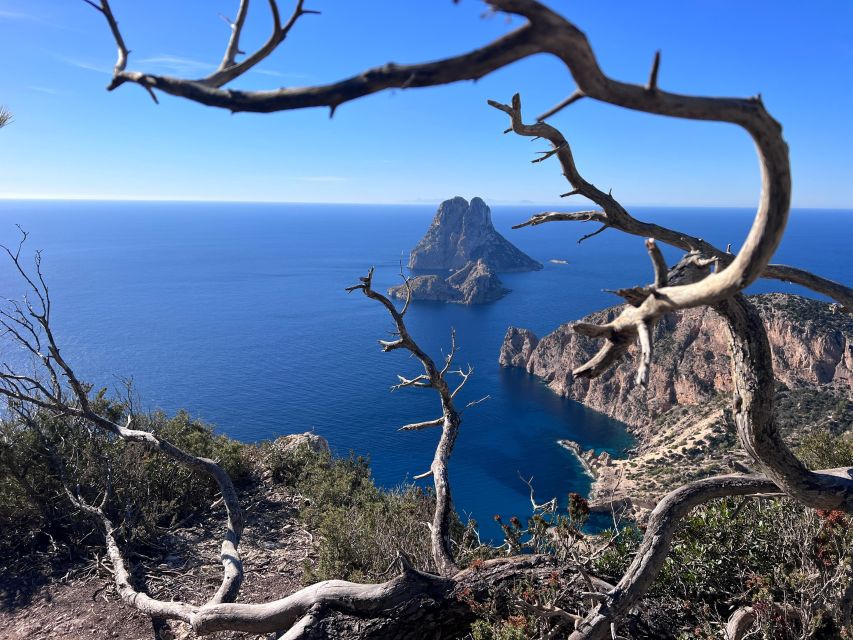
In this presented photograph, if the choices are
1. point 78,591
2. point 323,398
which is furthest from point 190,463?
point 323,398

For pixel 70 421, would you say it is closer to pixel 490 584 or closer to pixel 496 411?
pixel 490 584

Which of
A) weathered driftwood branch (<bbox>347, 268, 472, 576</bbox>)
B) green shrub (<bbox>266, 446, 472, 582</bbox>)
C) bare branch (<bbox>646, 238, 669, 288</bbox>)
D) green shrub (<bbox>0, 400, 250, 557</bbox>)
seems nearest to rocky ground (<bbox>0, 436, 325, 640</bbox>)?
green shrub (<bbox>0, 400, 250, 557</bbox>)

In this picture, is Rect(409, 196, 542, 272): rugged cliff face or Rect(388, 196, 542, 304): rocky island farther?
Rect(409, 196, 542, 272): rugged cliff face

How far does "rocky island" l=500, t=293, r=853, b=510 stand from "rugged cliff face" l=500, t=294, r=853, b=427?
10 centimetres

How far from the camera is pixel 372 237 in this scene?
18388 centimetres

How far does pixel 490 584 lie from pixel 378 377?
53.6 meters

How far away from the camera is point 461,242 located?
148 metres

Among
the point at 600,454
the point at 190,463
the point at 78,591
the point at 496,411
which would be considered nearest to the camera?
the point at 78,591

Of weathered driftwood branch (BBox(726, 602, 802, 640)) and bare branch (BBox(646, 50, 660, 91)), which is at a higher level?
bare branch (BBox(646, 50, 660, 91))

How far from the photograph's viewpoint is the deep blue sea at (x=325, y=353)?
44.8 m

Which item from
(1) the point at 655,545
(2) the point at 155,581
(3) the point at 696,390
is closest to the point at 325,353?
(3) the point at 696,390

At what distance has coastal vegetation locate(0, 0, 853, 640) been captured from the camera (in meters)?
1.78

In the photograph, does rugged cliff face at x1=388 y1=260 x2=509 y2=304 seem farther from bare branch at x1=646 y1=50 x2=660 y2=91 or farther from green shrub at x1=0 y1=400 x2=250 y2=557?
bare branch at x1=646 y1=50 x2=660 y2=91

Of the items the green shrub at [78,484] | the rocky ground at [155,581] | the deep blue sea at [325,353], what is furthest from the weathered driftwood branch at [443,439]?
the deep blue sea at [325,353]
